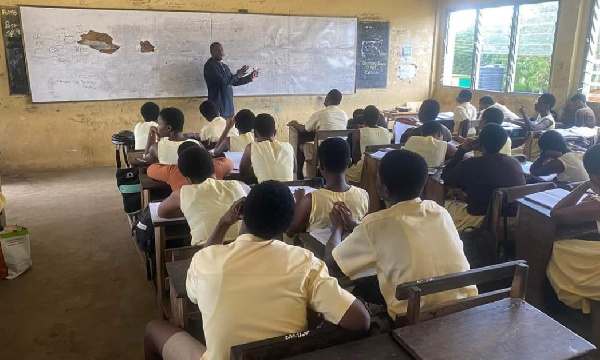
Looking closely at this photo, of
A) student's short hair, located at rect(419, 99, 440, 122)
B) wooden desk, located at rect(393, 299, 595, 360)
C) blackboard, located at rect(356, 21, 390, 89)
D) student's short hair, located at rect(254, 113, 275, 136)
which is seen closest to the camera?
wooden desk, located at rect(393, 299, 595, 360)

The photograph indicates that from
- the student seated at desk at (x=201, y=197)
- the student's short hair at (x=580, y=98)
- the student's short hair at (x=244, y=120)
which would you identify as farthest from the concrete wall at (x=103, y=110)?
the student seated at desk at (x=201, y=197)

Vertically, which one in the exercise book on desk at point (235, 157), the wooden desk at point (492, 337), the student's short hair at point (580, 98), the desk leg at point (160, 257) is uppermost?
the student's short hair at point (580, 98)

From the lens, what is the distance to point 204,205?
225cm

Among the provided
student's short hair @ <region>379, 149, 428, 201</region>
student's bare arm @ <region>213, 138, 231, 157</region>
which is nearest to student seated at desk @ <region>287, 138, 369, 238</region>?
student's short hair @ <region>379, 149, 428, 201</region>

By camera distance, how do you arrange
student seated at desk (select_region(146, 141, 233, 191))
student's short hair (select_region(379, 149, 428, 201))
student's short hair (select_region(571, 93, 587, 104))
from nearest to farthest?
student's short hair (select_region(379, 149, 428, 201)), student seated at desk (select_region(146, 141, 233, 191)), student's short hair (select_region(571, 93, 587, 104))

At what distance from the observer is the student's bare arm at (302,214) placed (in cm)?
229

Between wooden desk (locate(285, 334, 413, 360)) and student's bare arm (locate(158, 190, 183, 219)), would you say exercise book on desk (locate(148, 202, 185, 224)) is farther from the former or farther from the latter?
wooden desk (locate(285, 334, 413, 360))

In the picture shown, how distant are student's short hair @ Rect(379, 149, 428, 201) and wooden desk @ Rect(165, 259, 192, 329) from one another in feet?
2.57

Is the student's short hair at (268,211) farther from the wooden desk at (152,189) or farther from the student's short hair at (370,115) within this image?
the student's short hair at (370,115)

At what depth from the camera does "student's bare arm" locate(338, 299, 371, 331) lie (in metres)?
1.25

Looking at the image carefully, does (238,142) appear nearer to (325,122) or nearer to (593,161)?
(325,122)

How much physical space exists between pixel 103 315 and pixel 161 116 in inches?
60.0

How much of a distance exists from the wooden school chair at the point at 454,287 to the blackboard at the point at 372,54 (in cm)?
638

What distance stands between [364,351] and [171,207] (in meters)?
1.46
